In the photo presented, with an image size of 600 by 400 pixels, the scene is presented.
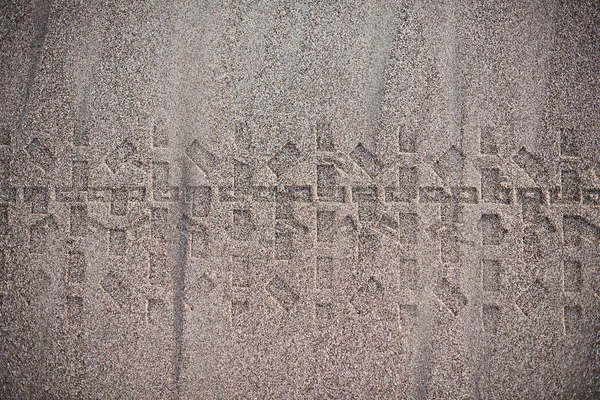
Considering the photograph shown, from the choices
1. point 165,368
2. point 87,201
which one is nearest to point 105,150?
point 87,201

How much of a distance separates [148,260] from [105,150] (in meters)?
0.22

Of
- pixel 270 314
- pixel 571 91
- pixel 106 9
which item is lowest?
pixel 270 314

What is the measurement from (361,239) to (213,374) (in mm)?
363

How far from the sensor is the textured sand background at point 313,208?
2.84ft

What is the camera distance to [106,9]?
0.92 meters

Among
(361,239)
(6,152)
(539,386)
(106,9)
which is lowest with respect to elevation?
(539,386)

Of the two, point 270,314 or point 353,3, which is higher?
point 353,3

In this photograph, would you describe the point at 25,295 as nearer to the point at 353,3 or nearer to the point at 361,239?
the point at 361,239

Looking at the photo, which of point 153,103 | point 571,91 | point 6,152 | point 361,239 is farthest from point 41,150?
point 571,91

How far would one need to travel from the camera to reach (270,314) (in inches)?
34.4

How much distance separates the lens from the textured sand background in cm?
87

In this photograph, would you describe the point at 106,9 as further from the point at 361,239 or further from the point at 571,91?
the point at 571,91

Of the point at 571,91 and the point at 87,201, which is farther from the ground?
the point at 571,91

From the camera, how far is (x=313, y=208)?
87 cm
